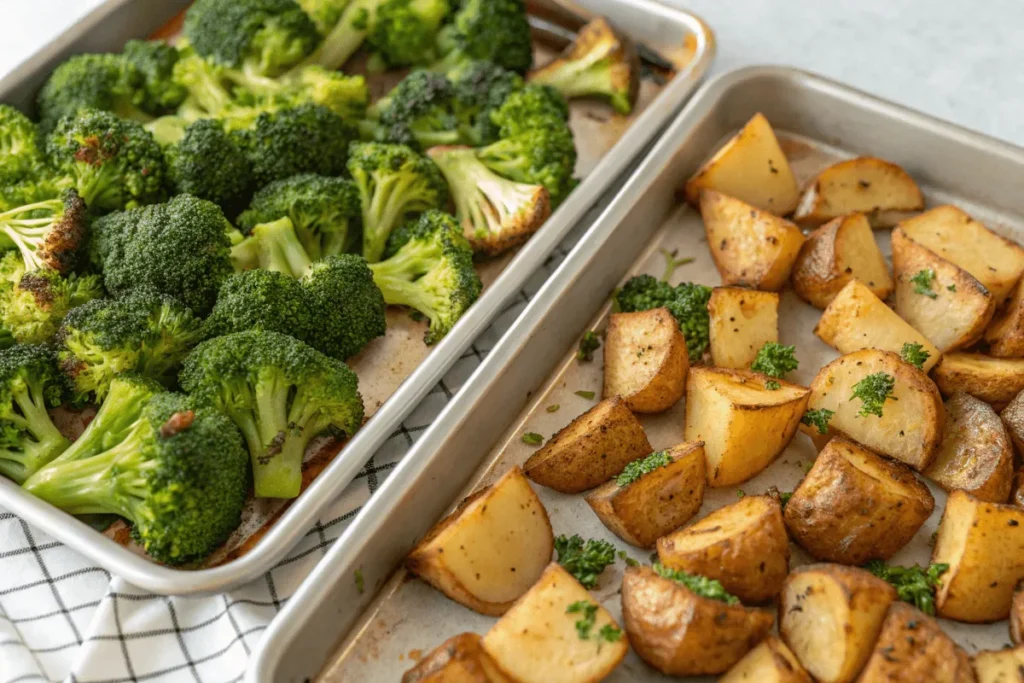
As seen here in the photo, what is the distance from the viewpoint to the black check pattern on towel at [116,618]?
1.98 metres

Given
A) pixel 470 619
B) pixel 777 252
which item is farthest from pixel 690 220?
pixel 470 619

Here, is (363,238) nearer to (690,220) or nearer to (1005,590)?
(690,220)

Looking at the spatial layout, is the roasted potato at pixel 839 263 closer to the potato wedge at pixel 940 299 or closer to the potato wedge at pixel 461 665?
the potato wedge at pixel 940 299

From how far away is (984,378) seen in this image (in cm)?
231

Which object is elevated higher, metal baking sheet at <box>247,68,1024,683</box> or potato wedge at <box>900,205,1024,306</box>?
metal baking sheet at <box>247,68,1024,683</box>

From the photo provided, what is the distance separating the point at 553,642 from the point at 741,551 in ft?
1.31

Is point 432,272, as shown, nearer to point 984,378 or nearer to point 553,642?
point 553,642

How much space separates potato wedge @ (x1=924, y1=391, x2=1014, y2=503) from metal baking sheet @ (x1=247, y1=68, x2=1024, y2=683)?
8cm

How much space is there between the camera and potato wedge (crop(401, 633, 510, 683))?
68.8 inches

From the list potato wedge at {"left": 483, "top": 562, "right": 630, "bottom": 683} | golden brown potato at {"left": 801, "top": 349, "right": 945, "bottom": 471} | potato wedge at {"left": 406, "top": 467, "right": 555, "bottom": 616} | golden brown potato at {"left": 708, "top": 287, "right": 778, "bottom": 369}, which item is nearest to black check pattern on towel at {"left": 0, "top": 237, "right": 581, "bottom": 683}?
potato wedge at {"left": 406, "top": 467, "right": 555, "bottom": 616}

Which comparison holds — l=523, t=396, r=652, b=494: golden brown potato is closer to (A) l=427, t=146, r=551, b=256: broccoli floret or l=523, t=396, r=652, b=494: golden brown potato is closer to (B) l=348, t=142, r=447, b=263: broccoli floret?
(A) l=427, t=146, r=551, b=256: broccoli floret

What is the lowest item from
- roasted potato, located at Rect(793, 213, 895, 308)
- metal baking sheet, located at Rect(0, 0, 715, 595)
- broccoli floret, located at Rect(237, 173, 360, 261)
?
roasted potato, located at Rect(793, 213, 895, 308)

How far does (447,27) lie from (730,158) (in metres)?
1.10

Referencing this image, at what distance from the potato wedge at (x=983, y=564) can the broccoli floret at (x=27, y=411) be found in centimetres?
188
